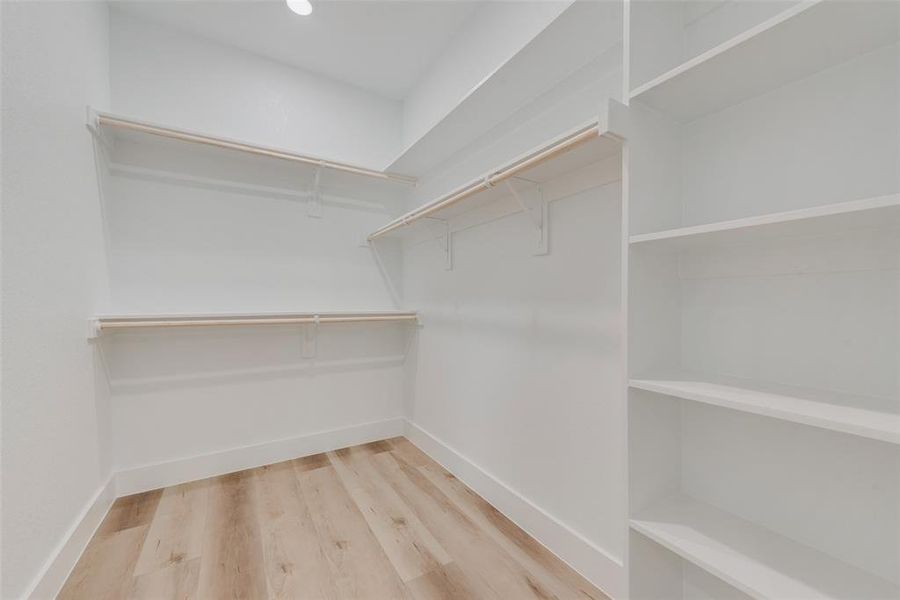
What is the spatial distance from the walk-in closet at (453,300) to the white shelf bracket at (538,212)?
0.05 ft

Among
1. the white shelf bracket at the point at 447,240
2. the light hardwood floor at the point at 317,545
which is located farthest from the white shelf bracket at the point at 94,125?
the light hardwood floor at the point at 317,545

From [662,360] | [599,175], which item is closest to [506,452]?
[662,360]

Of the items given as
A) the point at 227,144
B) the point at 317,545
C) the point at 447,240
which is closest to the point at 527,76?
the point at 447,240

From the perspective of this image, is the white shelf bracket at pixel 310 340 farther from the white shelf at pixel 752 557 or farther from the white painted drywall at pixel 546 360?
the white shelf at pixel 752 557

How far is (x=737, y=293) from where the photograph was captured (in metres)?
0.90

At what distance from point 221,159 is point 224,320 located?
95cm

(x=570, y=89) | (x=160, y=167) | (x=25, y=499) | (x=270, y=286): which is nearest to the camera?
(x=25, y=499)

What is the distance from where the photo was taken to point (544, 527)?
1.41 m

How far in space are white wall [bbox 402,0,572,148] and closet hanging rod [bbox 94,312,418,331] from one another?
1.11m

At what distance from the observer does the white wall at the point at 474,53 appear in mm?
1482

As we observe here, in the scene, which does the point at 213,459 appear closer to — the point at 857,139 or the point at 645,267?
the point at 645,267

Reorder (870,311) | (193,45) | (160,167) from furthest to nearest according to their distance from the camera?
(193,45) < (160,167) < (870,311)

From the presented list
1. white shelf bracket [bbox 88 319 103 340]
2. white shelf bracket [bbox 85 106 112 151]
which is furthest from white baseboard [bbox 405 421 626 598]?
white shelf bracket [bbox 85 106 112 151]

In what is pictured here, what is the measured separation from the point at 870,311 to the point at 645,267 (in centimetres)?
41
